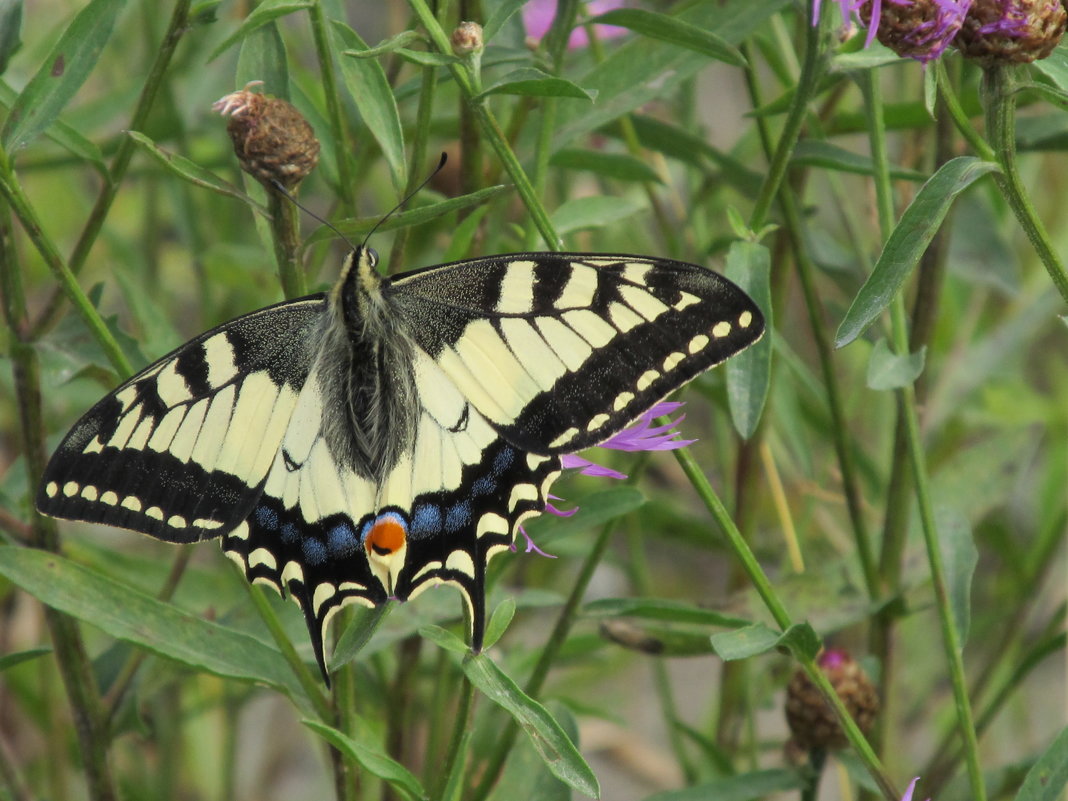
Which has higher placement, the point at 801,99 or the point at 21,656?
the point at 801,99

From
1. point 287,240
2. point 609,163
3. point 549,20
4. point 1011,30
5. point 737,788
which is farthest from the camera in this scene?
point 549,20

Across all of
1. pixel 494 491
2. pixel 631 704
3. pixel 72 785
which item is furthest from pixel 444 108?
pixel 631 704

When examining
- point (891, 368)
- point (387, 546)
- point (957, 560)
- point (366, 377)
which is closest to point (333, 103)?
point (366, 377)

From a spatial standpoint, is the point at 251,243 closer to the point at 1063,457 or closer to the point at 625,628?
the point at 625,628

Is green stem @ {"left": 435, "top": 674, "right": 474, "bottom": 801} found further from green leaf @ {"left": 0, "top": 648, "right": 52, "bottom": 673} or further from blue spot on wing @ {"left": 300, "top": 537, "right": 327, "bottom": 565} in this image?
green leaf @ {"left": 0, "top": 648, "right": 52, "bottom": 673}

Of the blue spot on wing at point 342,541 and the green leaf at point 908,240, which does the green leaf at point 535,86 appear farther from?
the blue spot on wing at point 342,541

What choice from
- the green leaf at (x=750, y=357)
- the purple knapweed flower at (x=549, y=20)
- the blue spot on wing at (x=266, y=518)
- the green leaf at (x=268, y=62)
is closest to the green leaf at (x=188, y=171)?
the green leaf at (x=268, y=62)

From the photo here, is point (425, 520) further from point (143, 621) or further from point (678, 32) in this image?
point (678, 32)
